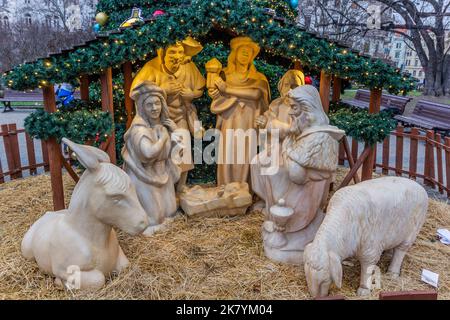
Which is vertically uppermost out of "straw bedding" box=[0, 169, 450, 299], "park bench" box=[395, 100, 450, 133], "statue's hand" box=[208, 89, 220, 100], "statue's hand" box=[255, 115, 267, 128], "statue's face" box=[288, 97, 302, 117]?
"statue's hand" box=[208, 89, 220, 100]

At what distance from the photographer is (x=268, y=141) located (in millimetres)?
4230

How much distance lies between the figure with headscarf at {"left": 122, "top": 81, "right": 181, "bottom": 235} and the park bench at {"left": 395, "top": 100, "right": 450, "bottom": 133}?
8.18 meters

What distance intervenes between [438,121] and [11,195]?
10.4 m

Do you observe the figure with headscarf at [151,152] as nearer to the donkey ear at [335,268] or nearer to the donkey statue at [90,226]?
the donkey statue at [90,226]

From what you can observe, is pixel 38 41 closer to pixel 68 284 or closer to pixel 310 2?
pixel 310 2

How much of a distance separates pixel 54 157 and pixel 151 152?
1.11 metres

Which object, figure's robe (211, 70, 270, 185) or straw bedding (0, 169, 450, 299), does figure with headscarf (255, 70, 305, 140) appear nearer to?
figure's robe (211, 70, 270, 185)

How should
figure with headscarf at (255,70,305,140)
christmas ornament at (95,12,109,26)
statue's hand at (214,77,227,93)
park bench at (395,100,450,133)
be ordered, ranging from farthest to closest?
park bench at (395,100,450,133), christmas ornament at (95,12,109,26), statue's hand at (214,77,227,93), figure with headscarf at (255,70,305,140)

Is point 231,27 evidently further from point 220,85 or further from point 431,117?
point 431,117

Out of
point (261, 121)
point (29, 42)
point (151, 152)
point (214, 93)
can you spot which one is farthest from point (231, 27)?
point (29, 42)

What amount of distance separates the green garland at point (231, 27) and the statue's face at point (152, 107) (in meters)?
0.46

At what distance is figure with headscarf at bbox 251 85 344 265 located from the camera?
3.22 m

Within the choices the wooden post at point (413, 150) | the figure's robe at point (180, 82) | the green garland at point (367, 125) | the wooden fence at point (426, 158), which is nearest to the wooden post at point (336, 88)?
the wooden fence at point (426, 158)

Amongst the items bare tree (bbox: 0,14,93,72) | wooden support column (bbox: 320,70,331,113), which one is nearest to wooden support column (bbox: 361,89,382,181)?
wooden support column (bbox: 320,70,331,113)
